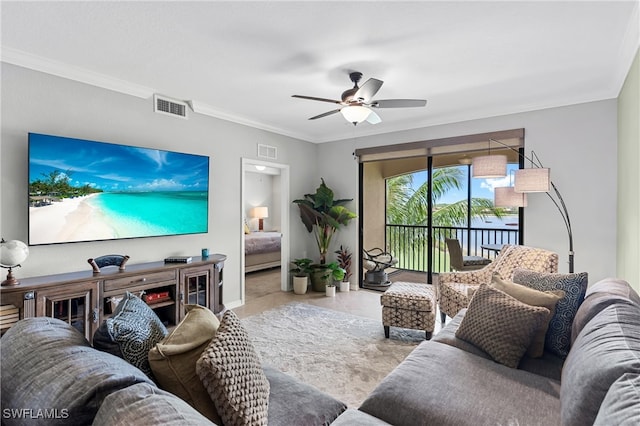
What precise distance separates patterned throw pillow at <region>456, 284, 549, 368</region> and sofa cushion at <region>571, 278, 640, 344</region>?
156 millimetres

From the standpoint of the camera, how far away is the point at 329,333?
3.40 meters

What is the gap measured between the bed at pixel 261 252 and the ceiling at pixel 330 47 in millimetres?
3103

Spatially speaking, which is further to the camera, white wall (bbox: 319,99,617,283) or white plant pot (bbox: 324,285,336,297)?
white plant pot (bbox: 324,285,336,297)

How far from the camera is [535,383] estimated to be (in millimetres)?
1593

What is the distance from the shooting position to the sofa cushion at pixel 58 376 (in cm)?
81

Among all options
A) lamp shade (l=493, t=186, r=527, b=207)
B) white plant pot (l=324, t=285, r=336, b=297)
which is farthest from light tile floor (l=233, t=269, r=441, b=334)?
lamp shade (l=493, t=186, r=527, b=207)

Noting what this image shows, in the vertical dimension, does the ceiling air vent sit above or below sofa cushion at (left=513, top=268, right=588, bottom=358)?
above

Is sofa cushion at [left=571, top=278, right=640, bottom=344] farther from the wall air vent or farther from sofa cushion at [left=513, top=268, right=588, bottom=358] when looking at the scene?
the wall air vent

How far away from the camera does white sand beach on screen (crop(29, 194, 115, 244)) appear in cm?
268

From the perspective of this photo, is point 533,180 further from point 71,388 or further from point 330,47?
point 71,388

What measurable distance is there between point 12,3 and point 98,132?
50.5 inches

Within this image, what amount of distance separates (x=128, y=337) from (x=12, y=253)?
1968mm

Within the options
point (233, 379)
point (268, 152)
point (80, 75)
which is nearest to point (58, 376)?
point (233, 379)

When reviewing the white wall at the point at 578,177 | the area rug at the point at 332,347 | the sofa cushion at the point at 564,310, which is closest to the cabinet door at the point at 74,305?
the area rug at the point at 332,347
